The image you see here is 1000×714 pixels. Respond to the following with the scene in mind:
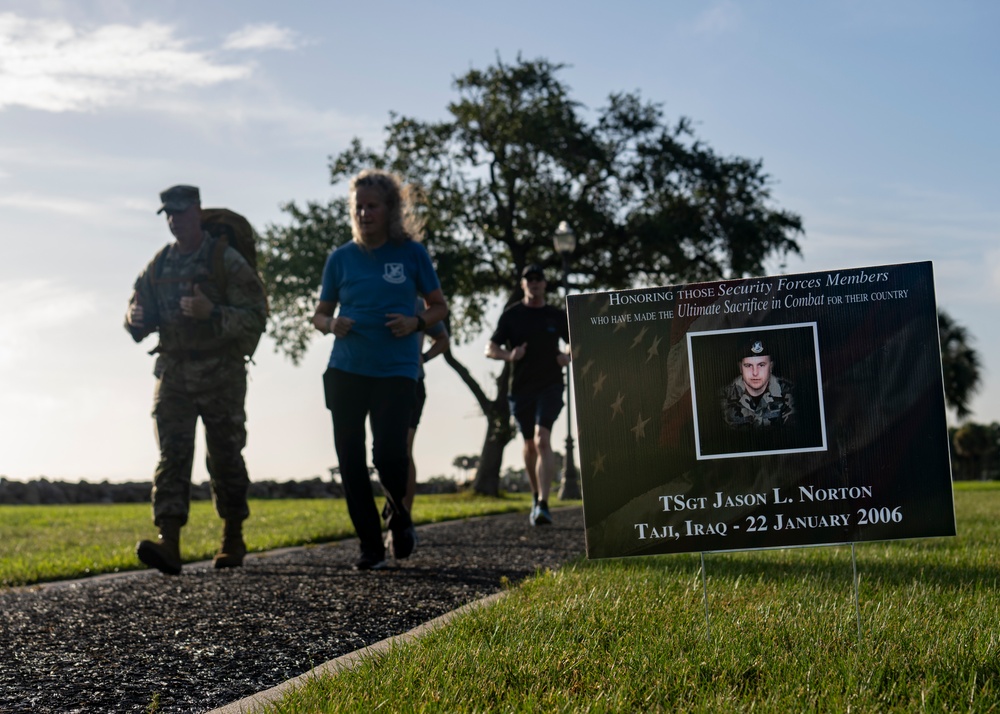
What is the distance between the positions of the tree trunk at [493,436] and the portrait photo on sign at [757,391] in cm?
2205

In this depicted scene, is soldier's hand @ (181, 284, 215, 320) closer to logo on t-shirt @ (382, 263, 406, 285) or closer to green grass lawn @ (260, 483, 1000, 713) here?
logo on t-shirt @ (382, 263, 406, 285)

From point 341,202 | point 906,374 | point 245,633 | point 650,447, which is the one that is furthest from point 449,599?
point 341,202

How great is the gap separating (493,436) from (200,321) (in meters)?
19.5

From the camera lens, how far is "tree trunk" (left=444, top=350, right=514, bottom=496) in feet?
85.5

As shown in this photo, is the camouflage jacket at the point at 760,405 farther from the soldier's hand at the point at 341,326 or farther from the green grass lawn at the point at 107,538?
the green grass lawn at the point at 107,538

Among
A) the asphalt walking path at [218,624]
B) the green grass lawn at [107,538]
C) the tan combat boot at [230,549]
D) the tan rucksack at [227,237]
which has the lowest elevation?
the asphalt walking path at [218,624]

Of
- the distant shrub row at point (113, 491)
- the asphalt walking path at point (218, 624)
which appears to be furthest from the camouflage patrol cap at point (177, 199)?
the distant shrub row at point (113, 491)

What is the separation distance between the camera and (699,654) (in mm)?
3205

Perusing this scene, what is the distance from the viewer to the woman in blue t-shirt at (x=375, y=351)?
21.4ft

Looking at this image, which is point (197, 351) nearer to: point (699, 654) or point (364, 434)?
point (364, 434)

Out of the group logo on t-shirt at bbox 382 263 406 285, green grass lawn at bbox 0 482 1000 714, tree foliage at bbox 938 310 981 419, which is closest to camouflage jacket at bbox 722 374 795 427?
green grass lawn at bbox 0 482 1000 714

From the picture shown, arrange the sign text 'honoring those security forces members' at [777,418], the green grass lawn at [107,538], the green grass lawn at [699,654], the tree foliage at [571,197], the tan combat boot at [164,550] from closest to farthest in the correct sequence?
the green grass lawn at [699,654], the sign text 'honoring those security forces members' at [777,418], the tan combat boot at [164,550], the green grass lawn at [107,538], the tree foliage at [571,197]

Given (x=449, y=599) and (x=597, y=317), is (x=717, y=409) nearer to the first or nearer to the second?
(x=597, y=317)

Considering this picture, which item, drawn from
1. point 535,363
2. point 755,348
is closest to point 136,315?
point 535,363
